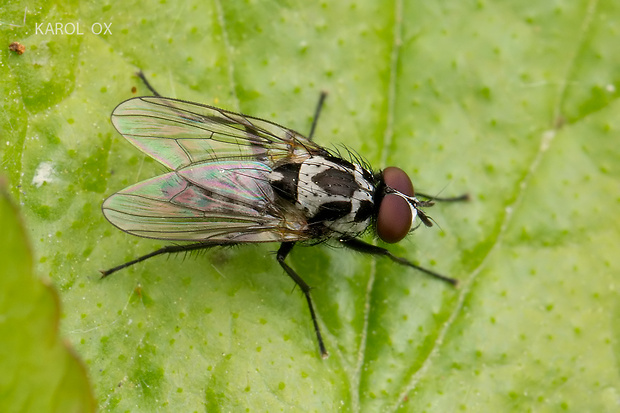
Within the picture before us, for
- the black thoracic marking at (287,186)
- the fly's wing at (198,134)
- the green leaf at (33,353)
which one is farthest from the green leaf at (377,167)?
the green leaf at (33,353)

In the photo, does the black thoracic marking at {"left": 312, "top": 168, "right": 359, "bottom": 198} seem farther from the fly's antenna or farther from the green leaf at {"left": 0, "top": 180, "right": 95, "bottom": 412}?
the green leaf at {"left": 0, "top": 180, "right": 95, "bottom": 412}

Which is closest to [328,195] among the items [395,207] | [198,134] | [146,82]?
[395,207]

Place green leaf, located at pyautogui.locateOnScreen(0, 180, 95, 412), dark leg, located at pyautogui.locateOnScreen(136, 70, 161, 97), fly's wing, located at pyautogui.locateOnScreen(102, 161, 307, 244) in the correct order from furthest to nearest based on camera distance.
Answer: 1. dark leg, located at pyautogui.locateOnScreen(136, 70, 161, 97)
2. fly's wing, located at pyautogui.locateOnScreen(102, 161, 307, 244)
3. green leaf, located at pyautogui.locateOnScreen(0, 180, 95, 412)

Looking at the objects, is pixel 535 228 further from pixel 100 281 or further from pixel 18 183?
pixel 18 183

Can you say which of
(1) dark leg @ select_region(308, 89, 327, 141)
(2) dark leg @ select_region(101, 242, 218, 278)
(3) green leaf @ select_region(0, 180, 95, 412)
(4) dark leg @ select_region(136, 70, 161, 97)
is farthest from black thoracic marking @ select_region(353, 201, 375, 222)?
(3) green leaf @ select_region(0, 180, 95, 412)

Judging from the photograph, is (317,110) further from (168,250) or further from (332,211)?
(168,250)

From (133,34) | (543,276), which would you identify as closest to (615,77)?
(543,276)

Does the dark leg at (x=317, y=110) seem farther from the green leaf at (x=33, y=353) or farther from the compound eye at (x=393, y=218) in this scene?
the green leaf at (x=33, y=353)
